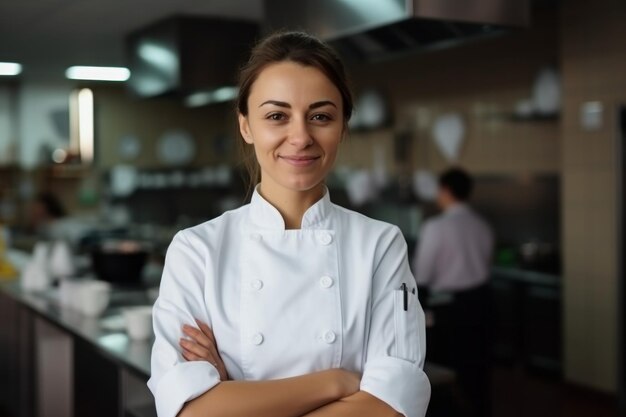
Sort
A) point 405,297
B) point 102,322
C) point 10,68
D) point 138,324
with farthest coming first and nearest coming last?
point 10,68, point 102,322, point 138,324, point 405,297

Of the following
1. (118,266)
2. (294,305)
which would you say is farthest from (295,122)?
(118,266)

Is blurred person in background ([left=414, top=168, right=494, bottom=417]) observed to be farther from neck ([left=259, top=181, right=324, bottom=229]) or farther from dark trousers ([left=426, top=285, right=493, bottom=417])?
neck ([left=259, top=181, right=324, bottom=229])

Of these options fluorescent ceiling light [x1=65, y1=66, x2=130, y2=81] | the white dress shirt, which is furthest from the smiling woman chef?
fluorescent ceiling light [x1=65, y1=66, x2=130, y2=81]

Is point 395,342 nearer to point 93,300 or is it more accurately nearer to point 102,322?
point 102,322

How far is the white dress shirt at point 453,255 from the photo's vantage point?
14.9ft

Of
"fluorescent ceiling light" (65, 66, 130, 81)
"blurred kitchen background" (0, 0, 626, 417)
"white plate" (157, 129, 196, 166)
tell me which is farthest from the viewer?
"white plate" (157, 129, 196, 166)

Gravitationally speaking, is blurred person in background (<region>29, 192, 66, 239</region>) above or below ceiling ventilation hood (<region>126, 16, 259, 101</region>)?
below

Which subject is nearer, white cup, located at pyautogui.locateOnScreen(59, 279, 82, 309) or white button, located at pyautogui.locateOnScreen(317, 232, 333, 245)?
white button, located at pyautogui.locateOnScreen(317, 232, 333, 245)

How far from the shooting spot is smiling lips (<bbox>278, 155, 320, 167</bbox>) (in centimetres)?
148

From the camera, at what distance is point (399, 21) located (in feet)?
10.7

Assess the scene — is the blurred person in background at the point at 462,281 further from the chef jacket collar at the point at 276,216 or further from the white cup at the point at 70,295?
the chef jacket collar at the point at 276,216

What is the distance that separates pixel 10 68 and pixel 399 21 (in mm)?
6093

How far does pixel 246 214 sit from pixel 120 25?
15.1 feet

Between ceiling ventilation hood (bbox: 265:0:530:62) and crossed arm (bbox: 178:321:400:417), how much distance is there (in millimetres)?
2002
